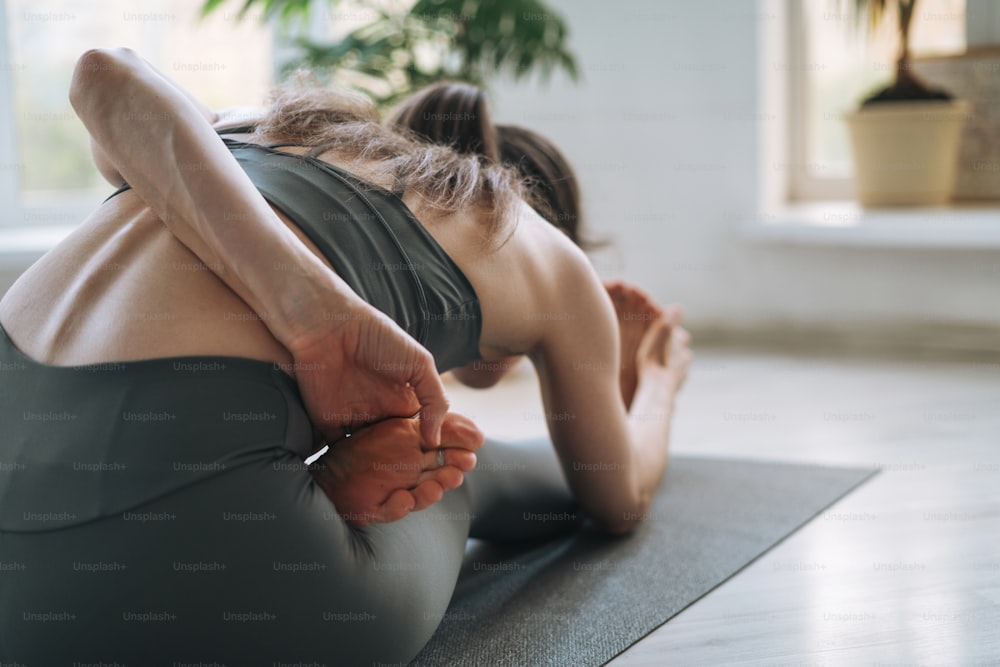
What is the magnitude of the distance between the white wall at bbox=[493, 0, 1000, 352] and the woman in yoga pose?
2.42m

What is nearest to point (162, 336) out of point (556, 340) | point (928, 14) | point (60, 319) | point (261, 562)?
point (60, 319)

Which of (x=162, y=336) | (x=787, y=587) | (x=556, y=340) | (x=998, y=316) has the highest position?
(x=162, y=336)

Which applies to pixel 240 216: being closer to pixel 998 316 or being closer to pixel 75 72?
A: pixel 75 72

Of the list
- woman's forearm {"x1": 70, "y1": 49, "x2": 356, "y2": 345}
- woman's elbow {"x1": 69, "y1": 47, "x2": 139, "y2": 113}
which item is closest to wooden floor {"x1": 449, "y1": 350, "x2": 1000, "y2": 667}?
woman's forearm {"x1": 70, "y1": 49, "x2": 356, "y2": 345}

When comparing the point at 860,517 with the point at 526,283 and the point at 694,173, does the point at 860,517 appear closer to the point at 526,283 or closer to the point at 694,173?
the point at 526,283

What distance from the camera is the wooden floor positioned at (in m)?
1.26

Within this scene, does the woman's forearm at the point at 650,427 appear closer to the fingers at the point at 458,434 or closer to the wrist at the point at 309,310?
the fingers at the point at 458,434

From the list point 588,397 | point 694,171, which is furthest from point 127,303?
point 694,171

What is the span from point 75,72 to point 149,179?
129 mm

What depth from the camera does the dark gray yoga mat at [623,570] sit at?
1.26 m

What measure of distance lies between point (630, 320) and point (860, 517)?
0.51m

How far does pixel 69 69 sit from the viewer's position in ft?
11.6

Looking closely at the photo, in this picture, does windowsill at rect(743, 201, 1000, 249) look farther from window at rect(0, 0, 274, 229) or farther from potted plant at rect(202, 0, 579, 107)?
window at rect(0, 0, 274, 229)

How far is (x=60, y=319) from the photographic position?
989mm
